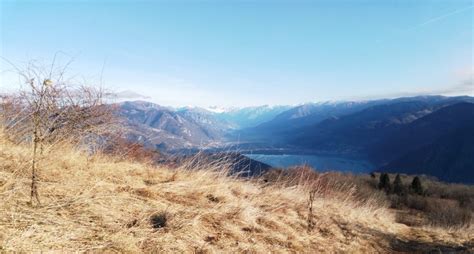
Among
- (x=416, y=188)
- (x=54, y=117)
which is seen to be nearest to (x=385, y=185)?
(x=416, y=188)

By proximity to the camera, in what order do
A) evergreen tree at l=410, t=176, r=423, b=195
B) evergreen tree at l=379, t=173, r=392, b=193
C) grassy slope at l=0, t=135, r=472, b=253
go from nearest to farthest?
grassy slope at l=0, t=135, r=472, b=253
evergreen tree at l=410, t=176, r=423, b=195
evergreen tree at l=379, t=173, r=392, b=193

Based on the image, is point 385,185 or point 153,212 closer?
point 153,212

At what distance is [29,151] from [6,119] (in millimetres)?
1497

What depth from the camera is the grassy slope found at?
316 centimetres

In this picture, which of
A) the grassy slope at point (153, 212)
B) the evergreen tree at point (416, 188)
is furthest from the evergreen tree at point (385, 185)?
the grassy slope at point (153, 212)

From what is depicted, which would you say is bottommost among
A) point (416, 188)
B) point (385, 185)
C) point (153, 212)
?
point (385, 185)

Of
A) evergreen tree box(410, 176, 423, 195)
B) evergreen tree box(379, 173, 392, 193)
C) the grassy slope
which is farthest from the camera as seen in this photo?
evergreen tree box(379, 173, 392, 193)

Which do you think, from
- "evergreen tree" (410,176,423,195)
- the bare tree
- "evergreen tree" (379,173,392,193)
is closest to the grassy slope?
the bare tree

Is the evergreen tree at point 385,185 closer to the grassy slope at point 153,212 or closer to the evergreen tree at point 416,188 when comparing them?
the evergreen tree at point 416,188

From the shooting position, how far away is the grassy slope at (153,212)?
316 centimetres

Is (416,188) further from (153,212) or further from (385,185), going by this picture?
(153,212)

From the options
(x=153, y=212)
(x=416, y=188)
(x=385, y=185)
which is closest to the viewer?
(x=153, y=212)

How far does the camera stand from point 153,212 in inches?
161

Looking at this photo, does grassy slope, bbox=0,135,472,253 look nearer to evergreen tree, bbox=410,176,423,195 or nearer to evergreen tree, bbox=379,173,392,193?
evergreen tree, bbox=410,176,423,195
